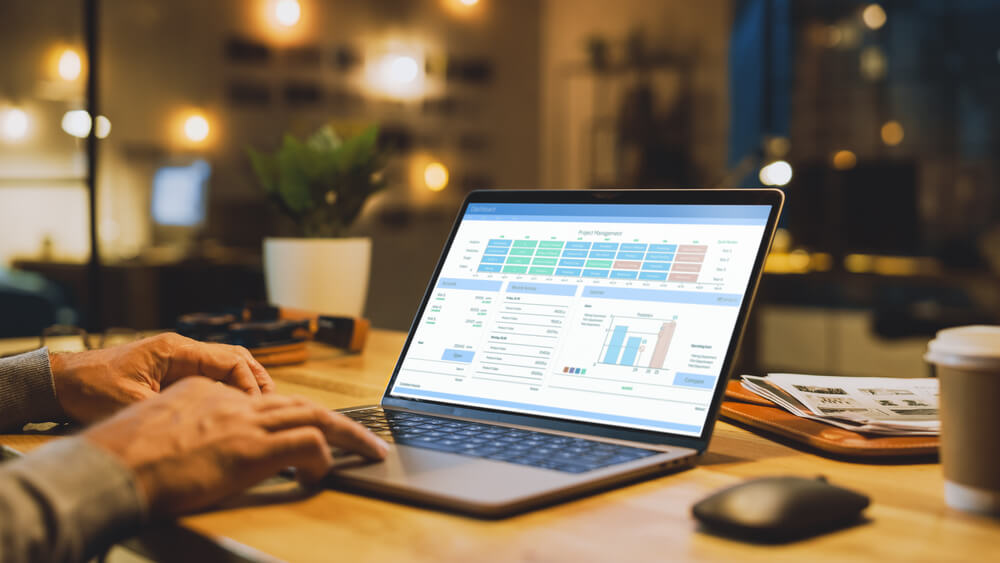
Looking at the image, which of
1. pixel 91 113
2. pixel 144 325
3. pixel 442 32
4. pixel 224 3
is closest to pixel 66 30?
pixel 91 113

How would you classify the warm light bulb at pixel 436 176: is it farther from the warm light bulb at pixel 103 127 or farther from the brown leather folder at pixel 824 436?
the brown leather folder at pixel 824 436

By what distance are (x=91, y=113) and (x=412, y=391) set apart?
11.9ft

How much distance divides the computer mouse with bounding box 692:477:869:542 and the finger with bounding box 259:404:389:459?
0.26 m

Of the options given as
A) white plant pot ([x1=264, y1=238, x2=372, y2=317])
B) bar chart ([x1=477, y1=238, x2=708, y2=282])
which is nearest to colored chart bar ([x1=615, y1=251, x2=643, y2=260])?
bar chart ([x1=477, y1=238, x2=708, y2=282])

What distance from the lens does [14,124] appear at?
380 centimetres

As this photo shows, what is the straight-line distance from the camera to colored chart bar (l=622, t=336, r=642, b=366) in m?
0.82

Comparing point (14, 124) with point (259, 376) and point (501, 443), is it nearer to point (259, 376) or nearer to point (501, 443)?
point (259, 376)

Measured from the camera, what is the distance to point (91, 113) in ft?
13.1

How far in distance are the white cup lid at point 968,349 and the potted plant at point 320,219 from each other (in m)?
1.20

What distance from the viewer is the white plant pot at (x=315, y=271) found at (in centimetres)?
164

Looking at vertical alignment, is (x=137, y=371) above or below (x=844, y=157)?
below

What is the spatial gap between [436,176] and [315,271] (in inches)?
171

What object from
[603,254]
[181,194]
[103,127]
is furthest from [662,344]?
[181,194]

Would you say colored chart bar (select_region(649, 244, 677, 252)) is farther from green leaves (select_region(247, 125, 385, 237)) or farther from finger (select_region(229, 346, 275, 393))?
green leaves (select_region(247, 125, 385, 237))
